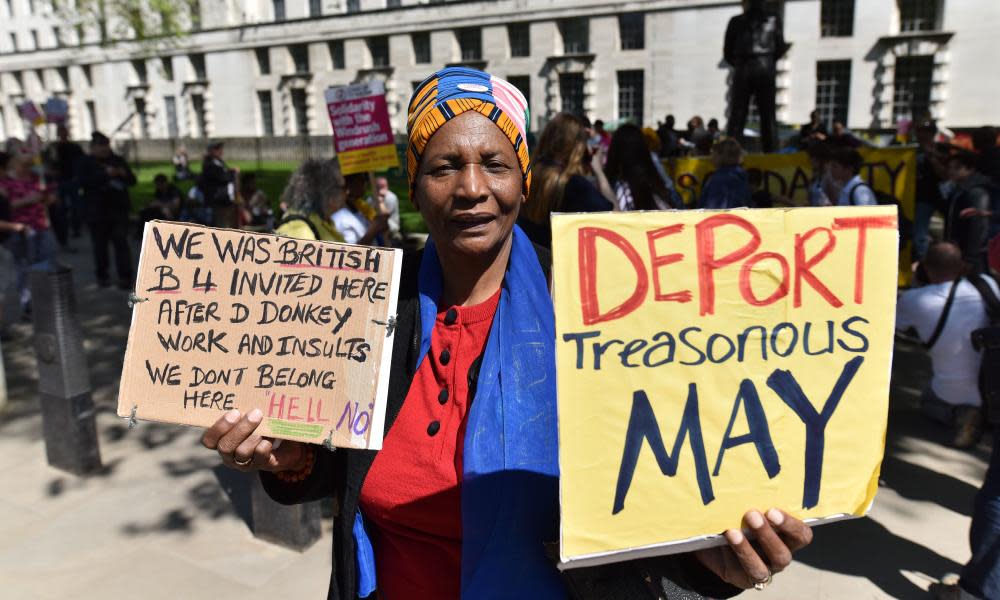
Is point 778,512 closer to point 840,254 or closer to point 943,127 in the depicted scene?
point 840,254

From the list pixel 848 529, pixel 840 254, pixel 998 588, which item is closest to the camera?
pixel 840 254

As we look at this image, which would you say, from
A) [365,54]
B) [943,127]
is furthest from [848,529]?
[365,54]

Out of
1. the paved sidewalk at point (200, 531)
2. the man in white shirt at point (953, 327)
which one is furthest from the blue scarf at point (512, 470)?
the man in white shirt at point (953, 327)

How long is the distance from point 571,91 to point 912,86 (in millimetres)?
14857

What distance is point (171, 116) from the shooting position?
166 ft

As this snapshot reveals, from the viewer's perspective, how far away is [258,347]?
70.1 inches

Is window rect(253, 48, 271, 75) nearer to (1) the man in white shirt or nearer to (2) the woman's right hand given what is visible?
(1) the man in white shirt

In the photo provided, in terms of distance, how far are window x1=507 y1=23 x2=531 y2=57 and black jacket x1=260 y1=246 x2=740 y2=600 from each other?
3797cm

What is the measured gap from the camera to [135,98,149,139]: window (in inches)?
2031

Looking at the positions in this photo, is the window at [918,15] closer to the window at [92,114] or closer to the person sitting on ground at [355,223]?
the person sitting on ground at [355,223]

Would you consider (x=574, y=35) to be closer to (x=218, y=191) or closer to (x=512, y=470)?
(x=218, y=191)

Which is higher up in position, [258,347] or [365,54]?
[365,54]

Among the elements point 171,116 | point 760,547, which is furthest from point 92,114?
point 760,547

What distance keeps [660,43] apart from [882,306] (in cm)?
3509
